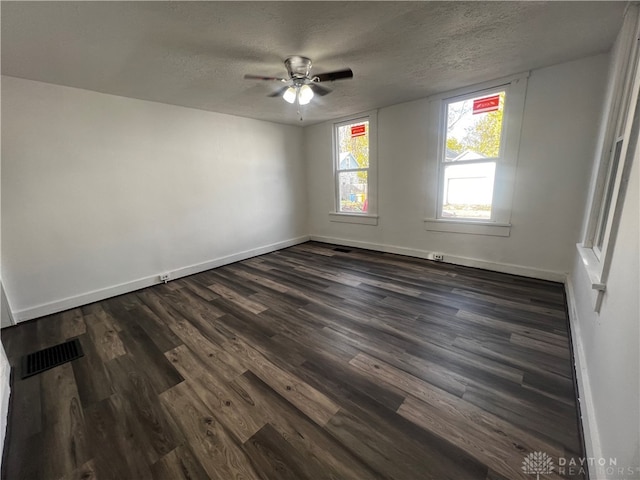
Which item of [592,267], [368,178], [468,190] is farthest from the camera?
[368,178]

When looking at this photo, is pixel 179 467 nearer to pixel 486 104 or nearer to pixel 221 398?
pixel 221 398

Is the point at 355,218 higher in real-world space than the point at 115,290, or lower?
higher

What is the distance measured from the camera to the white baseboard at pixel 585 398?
3.86 ft

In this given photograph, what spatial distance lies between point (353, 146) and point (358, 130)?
284 millimetres

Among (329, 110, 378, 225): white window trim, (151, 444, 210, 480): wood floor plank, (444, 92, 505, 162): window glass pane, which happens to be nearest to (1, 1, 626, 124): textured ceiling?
(444, 92, 505, 162): window glass pane

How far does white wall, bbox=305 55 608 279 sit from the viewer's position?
274 centimetres

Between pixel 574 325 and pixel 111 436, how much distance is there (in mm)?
3334

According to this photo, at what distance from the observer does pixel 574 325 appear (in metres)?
2.11

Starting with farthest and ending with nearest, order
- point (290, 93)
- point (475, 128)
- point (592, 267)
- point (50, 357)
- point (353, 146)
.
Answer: point (353, 146) → point (475, 128) → point (290, 93) → point (50, 357) → point (592, 267)

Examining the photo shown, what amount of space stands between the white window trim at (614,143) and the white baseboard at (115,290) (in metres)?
4.30

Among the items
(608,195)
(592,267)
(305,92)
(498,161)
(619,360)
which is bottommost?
(619,360)

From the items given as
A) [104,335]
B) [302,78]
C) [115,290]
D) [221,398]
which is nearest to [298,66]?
[302,78]

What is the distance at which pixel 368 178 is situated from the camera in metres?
4.64

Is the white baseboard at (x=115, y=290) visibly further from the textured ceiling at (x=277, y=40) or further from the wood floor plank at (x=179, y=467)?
the wood floor plank at (x=179, y=467)
